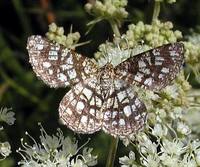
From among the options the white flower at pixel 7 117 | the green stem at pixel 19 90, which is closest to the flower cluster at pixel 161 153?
the white flower at pixel 7 117

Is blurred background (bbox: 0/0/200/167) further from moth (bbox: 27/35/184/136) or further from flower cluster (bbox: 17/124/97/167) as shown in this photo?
moth (bbox: 27/35/184/136)

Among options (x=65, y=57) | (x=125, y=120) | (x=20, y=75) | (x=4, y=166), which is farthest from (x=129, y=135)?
(x=20, y=75)

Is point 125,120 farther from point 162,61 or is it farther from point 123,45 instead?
point 123,45

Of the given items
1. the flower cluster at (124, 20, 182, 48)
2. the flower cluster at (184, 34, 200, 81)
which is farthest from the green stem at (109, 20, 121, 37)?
the flower cluster at (184, 34, 200, 81)

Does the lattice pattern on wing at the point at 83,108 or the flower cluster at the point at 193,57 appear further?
the flower cluster at the point at 193,57

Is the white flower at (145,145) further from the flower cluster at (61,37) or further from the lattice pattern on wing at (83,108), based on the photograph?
the flower cluster at (61,37)
